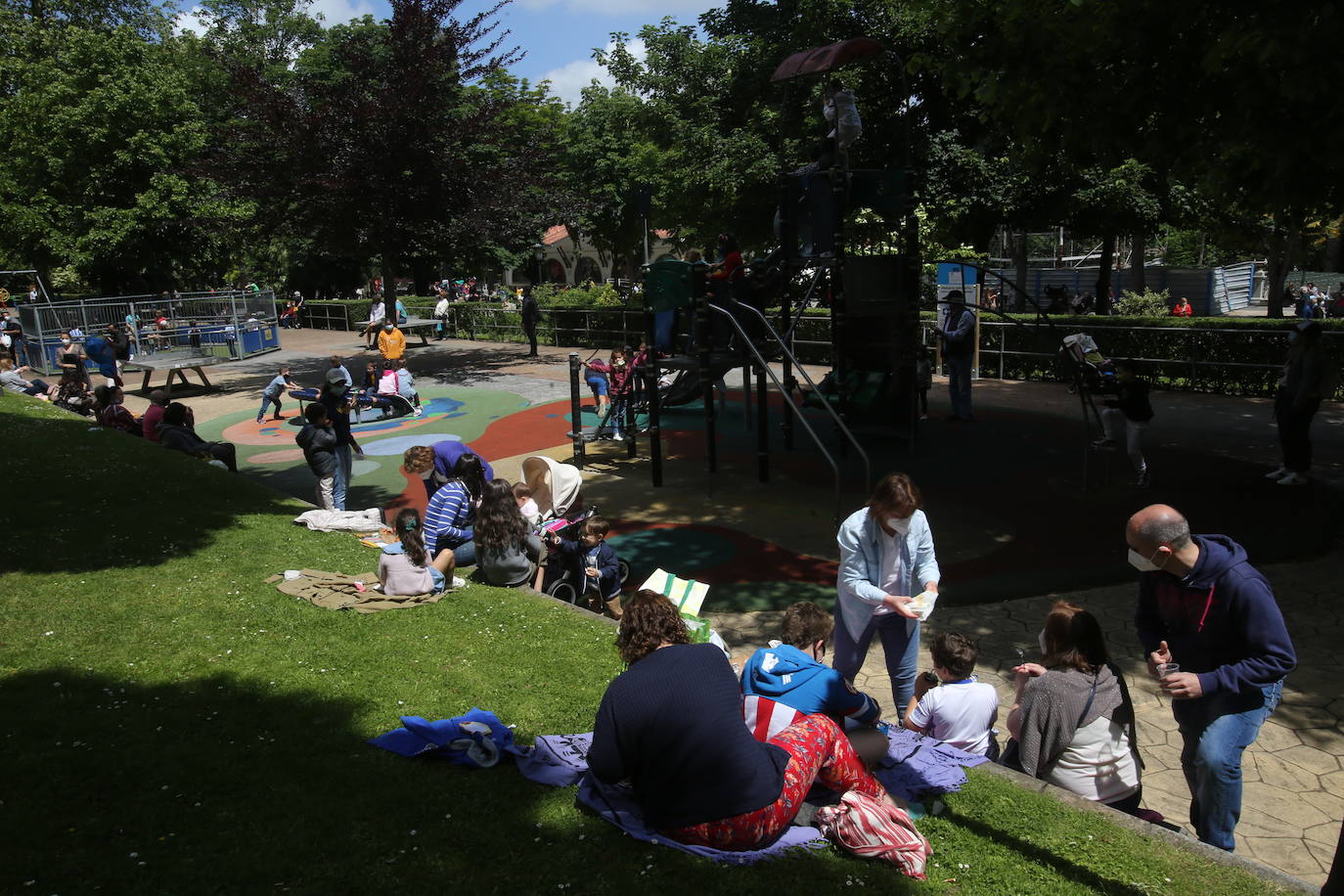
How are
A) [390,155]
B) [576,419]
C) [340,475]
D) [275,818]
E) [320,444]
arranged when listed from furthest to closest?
[390,155] → [576,419] → [340,475] → [320,444] → [275,818]

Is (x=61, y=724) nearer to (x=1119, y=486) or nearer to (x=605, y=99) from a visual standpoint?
(x=1119, y=486)

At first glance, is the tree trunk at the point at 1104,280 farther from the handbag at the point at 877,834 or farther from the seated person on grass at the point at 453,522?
the handbag at the point at 877,834

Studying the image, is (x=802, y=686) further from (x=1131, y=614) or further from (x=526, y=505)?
(x=526, y=505)

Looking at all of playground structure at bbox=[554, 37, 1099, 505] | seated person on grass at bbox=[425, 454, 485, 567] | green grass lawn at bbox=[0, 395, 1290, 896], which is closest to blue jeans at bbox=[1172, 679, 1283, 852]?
green grass lawn at bbox=[0, 395, 1290, 896]

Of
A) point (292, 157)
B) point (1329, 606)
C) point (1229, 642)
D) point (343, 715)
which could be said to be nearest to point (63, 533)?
point (343, 715)

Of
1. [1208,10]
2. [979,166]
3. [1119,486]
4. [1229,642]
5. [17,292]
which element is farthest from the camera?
[17,292]

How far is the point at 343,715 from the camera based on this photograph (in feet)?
17.3

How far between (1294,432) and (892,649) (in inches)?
302

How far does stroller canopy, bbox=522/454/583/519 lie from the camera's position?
9258mm

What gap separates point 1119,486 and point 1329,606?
3684mm

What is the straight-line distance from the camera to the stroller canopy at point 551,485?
30.4ft

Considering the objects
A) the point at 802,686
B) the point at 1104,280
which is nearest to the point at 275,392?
the point at 802,686

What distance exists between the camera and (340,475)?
10828mm

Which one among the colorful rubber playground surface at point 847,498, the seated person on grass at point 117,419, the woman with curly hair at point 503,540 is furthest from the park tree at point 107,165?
the woman with curly hair at point 503,540
